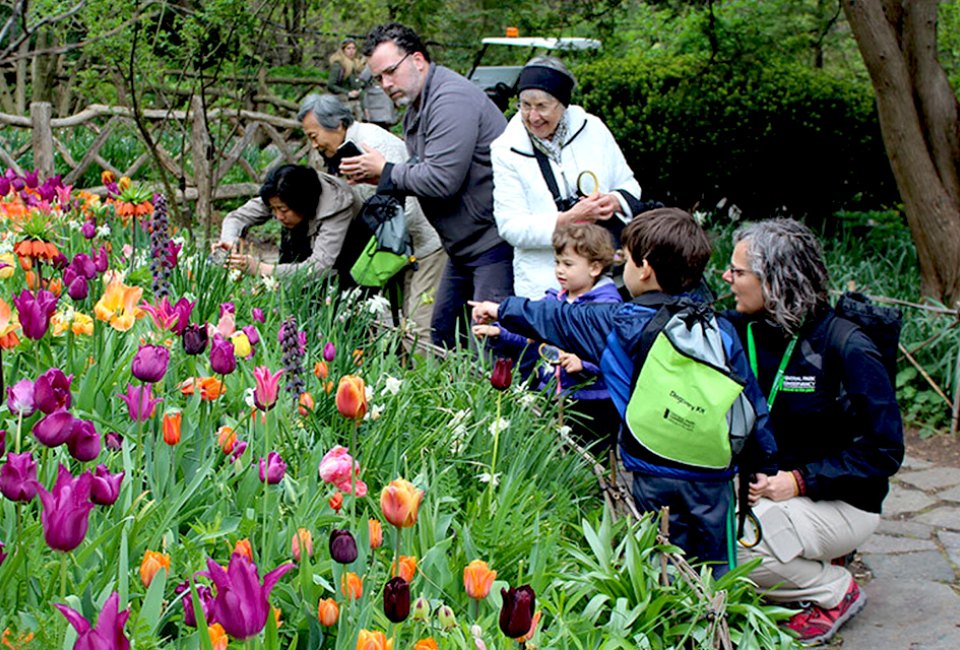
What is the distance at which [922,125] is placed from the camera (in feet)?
22.5

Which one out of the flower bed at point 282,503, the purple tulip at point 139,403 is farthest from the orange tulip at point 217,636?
the purple tulip at point 139,403

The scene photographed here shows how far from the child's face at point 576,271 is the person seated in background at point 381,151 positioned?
73 cm

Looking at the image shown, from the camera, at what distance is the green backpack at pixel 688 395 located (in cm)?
302

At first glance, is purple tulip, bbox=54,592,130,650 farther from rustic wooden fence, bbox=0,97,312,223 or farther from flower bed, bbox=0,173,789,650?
rustic wooden fence, bbox=0,97,312,223

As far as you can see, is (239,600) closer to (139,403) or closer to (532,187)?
(139,403)

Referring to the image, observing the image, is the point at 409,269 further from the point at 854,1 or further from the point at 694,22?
the point at 694,22

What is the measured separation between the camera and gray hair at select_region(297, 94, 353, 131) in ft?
15.5

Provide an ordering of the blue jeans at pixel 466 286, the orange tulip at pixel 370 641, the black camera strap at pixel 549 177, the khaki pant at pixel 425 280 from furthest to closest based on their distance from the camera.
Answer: the khaki pant at pixel 425 280
the blue jeans at pixel 466 286
the black camera strap at pixel 549 177
the orange tulip at pixel 370 641

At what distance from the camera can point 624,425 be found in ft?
10.9

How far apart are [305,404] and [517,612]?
4.00 ft

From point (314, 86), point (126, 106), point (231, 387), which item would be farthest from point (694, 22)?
point (231, 387)

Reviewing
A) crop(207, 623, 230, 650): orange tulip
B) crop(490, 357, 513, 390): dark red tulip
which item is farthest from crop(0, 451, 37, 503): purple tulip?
crop(490, 357, 513, 390): dark red tulip

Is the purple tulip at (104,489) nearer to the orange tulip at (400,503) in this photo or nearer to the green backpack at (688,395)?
the orange tulip at (400,503)

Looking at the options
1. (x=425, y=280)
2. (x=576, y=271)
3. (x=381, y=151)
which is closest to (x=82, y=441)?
(x=576, y=271)
